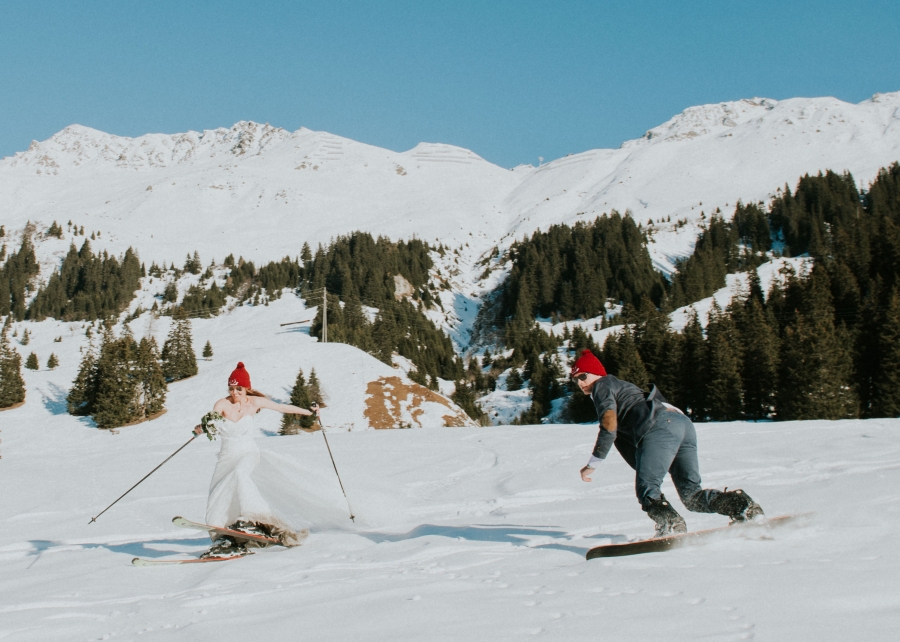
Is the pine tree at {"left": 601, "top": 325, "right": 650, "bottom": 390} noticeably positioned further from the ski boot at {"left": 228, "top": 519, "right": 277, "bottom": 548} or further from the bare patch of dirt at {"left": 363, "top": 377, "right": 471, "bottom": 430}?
the ski boot at {"left": 228, "top": 519, "right": 277, "bottom": 548}

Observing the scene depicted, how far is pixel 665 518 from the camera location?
19.6ft

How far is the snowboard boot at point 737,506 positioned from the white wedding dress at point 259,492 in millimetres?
5025

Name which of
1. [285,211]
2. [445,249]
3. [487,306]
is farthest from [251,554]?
[285,211]

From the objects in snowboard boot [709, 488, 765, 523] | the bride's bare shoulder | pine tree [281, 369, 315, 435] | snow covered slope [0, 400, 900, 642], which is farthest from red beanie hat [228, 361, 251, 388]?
pine tree [281, 369, 315, 435]

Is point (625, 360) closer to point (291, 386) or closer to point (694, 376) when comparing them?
point (694, 376)

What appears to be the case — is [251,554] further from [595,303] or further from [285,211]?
[285,211]

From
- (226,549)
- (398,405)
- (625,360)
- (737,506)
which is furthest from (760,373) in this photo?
(226,549)

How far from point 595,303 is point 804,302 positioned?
5295 centimetres

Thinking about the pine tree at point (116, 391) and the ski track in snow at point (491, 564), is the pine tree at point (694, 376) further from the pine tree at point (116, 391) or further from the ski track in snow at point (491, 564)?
the pine tree at point (116, 391)

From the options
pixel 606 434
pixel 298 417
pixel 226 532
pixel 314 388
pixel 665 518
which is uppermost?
pixel 606 434

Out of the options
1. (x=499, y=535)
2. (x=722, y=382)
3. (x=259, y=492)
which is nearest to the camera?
(x=499, y=535)

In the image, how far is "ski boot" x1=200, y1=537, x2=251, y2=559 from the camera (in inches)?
293

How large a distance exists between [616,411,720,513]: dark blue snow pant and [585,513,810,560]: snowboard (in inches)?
14.6

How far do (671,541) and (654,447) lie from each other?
2.96 ft
